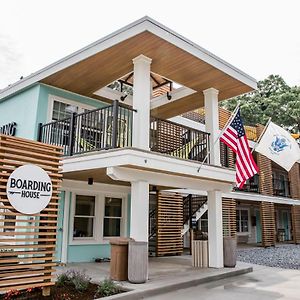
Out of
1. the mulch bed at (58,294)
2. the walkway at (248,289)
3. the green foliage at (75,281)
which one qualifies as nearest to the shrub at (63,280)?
the green foliage at (75,281)

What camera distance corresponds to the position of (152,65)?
9719 millimetres

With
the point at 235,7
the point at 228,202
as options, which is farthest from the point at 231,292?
the point at 228,202

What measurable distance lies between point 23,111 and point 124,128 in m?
4.06

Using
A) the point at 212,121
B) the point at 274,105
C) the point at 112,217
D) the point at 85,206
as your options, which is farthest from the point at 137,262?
the point at 274,105

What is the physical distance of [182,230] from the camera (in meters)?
15.8

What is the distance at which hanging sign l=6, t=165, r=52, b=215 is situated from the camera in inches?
240

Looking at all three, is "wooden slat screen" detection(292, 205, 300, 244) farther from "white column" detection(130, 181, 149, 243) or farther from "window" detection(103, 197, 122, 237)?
"white column" detection(130, 181, 149, 243)

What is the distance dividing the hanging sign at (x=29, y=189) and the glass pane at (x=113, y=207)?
20.0ft

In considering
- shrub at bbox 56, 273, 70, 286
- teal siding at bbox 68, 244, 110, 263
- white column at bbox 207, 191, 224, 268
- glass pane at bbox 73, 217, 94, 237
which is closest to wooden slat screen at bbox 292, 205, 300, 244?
white column at bbox 207, 191, 224, 268

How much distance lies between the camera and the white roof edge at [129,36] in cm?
802

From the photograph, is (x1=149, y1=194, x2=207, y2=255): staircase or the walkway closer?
the walkway

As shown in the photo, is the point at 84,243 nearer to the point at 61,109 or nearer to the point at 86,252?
the point at 86,252

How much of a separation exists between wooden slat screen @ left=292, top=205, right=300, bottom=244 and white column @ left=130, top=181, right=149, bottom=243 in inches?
719

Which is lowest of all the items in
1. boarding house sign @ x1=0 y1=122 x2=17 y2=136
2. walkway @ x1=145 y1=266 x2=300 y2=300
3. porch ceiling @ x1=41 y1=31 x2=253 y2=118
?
walkway @ x1=145 y1=266 x2=300 y2=300
